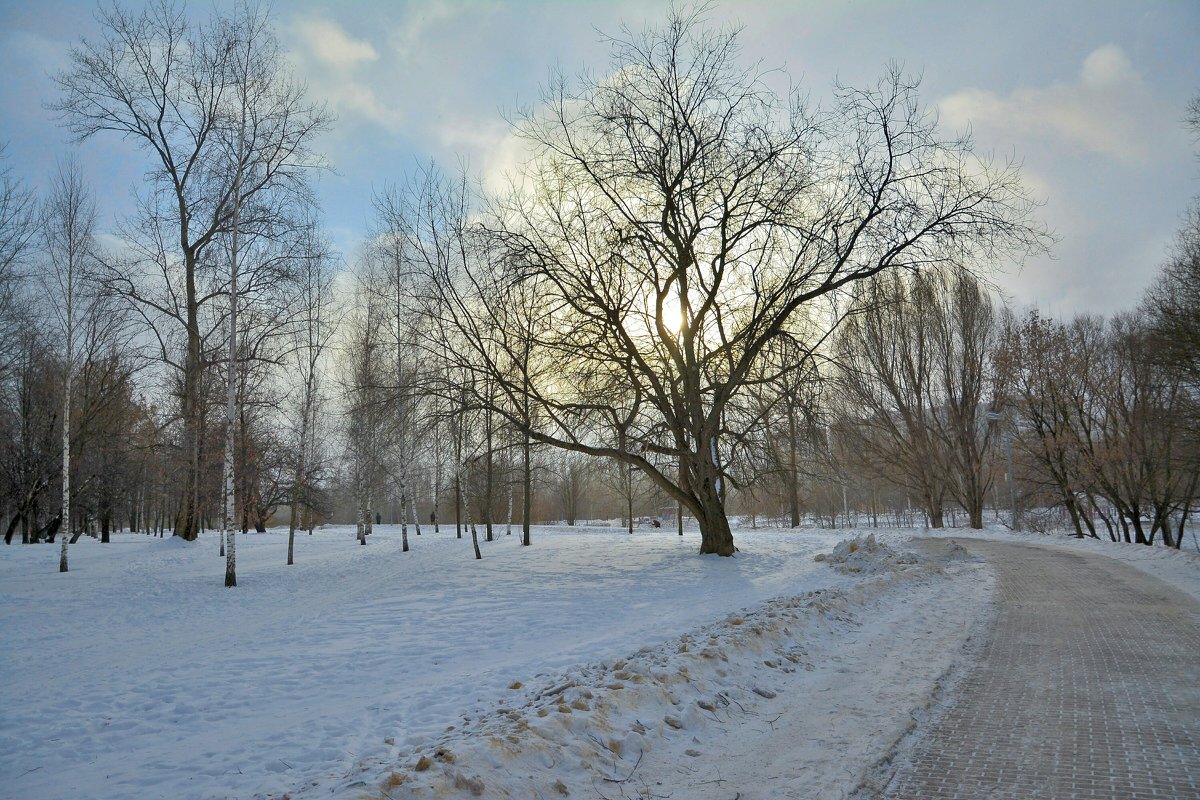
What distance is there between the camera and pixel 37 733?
5.34 m

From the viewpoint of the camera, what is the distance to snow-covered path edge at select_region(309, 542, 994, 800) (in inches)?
138

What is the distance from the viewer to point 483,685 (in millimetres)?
5926

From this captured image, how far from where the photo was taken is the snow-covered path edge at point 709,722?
3.50 metres

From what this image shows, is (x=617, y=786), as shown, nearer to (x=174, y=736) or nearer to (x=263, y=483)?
(x=174, y=736)

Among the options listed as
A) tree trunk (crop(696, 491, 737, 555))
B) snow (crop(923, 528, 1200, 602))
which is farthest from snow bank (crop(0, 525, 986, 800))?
snow (crop(923, 528, 1200, 602))

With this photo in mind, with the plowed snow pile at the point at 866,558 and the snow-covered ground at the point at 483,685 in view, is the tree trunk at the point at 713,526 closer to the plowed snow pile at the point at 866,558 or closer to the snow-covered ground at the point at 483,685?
the plowed snow pile at the point at 866,558

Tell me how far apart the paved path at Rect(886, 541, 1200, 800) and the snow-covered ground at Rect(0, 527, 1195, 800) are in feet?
1.37

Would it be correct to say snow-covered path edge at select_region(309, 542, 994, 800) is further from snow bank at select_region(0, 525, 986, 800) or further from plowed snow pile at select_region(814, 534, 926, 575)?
plowed snow pile at select_region(814, 534, 926, 575)

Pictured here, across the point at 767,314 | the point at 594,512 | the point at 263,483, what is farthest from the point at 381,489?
the point at 594,512

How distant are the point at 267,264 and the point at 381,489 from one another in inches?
770

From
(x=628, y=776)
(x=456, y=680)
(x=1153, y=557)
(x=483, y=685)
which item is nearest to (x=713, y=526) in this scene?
(x=1153, y=557)

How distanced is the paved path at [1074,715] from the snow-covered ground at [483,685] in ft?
1.37

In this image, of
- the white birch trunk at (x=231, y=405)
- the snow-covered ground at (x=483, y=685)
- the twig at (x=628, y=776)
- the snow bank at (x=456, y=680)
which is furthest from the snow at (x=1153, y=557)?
the white birch trunk at (x=231, y=405)

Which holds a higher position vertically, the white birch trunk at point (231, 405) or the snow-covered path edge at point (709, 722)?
the white birch trunk at point (231, 405)
